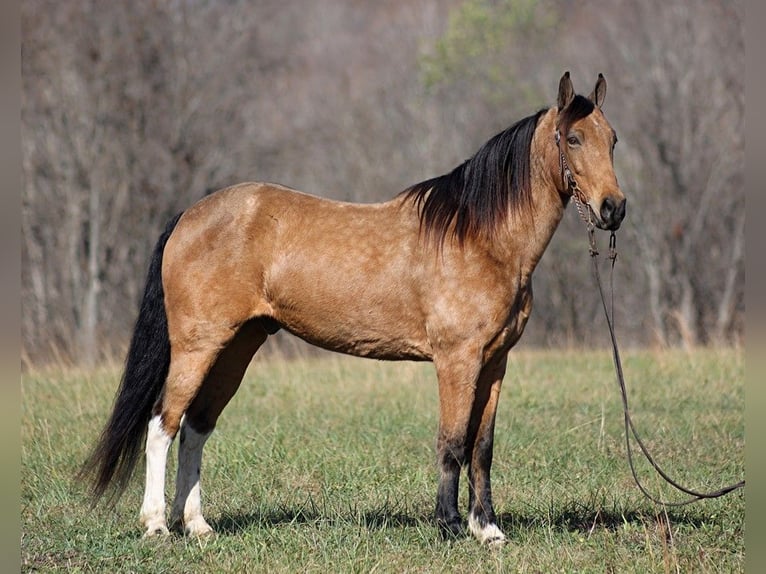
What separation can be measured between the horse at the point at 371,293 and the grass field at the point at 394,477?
0.99 ft

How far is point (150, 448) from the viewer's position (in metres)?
5.68

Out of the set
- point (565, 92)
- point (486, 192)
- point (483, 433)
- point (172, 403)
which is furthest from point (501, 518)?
point (565, 92)

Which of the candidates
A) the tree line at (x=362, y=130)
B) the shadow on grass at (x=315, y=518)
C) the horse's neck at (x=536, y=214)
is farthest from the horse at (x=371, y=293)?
the tree line at (x=362, y=130)

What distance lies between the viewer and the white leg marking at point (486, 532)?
213 inches

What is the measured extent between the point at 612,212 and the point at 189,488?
2894 millimetres

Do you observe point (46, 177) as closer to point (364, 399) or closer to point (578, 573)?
point (364, 399)

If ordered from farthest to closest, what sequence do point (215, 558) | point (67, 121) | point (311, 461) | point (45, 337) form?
point (67, 121) < point (45, 337) < point (311, 461) < point (215, 558)

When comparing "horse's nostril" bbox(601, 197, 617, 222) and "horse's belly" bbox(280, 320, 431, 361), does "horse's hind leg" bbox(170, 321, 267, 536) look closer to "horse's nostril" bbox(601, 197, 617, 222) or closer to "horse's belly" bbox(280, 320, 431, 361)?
"horse's belly" bbox(280, 320, 431, 361)

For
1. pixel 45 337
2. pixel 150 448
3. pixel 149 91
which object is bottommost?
pixel 45 337

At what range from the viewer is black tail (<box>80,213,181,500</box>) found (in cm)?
569

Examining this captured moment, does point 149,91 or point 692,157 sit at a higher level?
point 149,91

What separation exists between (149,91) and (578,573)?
2107 centimetres

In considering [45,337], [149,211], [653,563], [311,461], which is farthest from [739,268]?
[653,563]

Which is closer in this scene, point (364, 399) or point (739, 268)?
point (364, 399)
